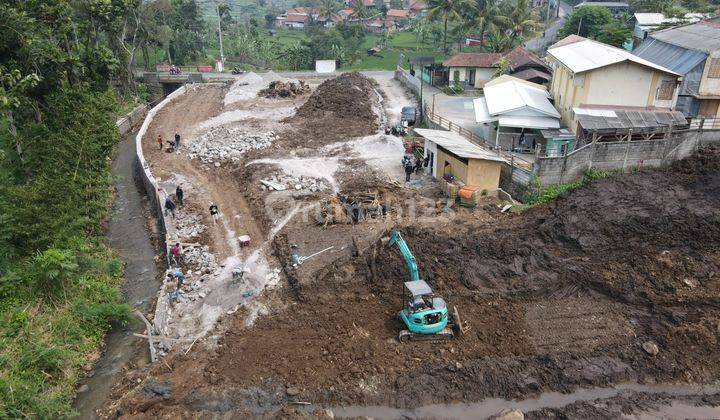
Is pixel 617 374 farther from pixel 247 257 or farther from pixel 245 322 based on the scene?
pixel 247 257

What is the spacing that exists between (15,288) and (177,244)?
6504 mm

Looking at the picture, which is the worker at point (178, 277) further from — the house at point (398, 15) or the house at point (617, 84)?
the house at point (398, 15)

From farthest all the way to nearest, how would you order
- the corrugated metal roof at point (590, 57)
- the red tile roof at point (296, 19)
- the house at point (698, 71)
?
1. the red tile roof at point (296, 19)
2. the house at point (698, 71)
3. the corrugated metal roof at point (590, 57)

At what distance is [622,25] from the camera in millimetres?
60406

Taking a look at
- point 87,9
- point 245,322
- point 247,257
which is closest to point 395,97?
point 87,9

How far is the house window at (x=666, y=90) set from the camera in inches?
1214

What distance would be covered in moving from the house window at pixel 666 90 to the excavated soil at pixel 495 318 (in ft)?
24.6

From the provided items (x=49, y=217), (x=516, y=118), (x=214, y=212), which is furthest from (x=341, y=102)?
(x=49, y=217)

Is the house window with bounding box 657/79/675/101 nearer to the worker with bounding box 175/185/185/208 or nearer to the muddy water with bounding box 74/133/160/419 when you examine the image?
the worker with bounding box 175/185/185/208

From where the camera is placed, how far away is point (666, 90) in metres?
31.0

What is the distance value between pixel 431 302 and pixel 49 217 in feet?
53.5

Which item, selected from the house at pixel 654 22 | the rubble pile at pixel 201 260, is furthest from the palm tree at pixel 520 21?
the rubble pile at pixel 201 260

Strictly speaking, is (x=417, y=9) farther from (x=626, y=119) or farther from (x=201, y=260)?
(x=201, y=260)

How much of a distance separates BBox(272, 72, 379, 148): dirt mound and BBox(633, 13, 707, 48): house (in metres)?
27.3
